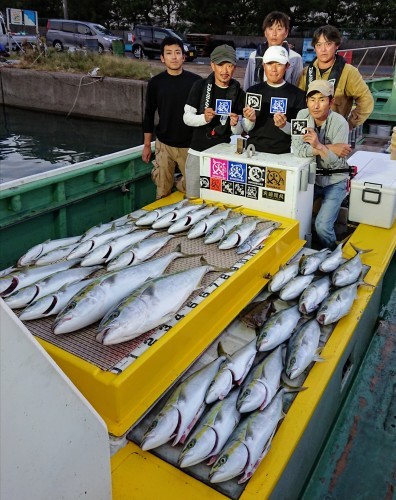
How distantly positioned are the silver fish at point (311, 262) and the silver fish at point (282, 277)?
3.4 inches

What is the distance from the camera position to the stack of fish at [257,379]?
87.4 inches

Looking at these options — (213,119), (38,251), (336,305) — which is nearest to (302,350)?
(336,305)

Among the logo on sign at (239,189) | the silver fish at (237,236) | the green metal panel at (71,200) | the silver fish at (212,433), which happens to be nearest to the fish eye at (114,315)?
the silver fish at (212,433)

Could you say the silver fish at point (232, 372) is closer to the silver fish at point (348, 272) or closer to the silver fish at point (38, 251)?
the silver fish at point (348, 272)

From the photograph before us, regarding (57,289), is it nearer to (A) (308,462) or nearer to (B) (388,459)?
(A) (308,462)

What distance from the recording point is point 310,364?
9.48 ft

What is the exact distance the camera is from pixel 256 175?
14.2 ft

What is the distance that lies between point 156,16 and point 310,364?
55.7m

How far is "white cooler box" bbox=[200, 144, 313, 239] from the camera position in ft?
13.8

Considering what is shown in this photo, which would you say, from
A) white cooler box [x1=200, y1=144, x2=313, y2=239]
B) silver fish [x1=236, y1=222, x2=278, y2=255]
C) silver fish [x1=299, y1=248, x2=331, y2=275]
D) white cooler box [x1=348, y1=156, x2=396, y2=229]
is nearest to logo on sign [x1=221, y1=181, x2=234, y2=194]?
white cooler box [x1=200, y1=144, x2=313, y2=239]

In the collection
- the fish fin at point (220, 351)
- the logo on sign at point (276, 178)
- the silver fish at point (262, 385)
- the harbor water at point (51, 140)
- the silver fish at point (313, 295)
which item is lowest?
the harbor water at point (51, 140)

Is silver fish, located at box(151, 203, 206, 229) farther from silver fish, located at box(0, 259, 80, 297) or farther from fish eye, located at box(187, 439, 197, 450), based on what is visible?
fish eye, located at box(187, 439, 197, 450)

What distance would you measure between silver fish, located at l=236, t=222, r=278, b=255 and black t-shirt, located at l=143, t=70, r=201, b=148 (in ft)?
6.73

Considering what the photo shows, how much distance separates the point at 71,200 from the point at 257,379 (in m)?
3.14
